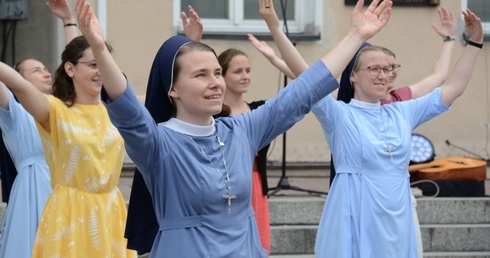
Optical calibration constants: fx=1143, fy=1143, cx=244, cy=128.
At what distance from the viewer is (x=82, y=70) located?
242 inches

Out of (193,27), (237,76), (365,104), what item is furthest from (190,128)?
(237,76)

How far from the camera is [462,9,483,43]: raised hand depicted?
5.96m

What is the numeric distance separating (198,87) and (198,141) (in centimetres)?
20

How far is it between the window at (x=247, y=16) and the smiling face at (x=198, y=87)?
700 centimetres

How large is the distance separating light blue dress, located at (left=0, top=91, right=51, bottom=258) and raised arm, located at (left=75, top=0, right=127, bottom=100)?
2.75 metres

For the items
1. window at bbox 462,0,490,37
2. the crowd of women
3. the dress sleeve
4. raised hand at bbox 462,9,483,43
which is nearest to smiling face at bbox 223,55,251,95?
the crowd of women

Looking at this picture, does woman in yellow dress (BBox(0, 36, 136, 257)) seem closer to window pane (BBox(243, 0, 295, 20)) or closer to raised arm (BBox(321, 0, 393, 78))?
raised arm (BBox(321, 0, 393, 78))

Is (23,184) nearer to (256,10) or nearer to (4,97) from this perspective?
(4,97)

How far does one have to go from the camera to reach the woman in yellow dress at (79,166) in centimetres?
595

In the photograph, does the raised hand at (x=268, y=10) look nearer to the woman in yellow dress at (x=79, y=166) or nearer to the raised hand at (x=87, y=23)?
the raised hand at (x=87, y=23)

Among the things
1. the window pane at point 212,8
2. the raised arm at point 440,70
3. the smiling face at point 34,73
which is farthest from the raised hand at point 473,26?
the window pane at point 212,8

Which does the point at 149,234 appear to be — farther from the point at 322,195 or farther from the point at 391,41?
the point at 391,41

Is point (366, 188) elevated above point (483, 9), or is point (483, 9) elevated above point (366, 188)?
point (483, 9)

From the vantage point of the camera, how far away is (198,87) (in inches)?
167
